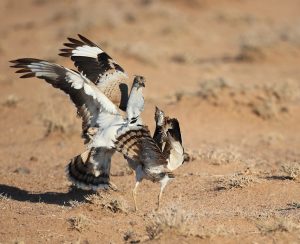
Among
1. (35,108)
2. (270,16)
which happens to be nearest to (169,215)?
(35,108)

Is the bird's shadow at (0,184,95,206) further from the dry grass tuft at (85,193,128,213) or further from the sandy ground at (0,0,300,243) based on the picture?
the dry grass tuft at (85,193,128,213)

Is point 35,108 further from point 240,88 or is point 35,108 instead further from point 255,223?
point 255,223

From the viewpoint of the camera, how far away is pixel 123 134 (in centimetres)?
743

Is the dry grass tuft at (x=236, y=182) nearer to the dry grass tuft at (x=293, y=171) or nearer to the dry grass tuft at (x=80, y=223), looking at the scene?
the dry grass tuft at (x=293, y=171)

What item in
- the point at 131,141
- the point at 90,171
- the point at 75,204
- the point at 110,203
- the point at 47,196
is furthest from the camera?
the point at 47,196

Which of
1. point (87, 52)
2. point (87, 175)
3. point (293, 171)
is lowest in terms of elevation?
point (87, 175)

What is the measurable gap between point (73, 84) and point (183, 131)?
17.5 ft

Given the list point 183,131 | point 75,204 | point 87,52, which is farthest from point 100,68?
point 183,131

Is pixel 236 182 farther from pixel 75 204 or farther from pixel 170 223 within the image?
pixel 170 223

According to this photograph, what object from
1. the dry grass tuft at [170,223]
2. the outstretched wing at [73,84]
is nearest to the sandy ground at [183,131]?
the dry grass tuft at [170,223]

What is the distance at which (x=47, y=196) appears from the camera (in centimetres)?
863

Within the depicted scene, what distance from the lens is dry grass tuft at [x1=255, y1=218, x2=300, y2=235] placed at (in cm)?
623

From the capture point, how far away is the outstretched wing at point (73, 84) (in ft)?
24.8

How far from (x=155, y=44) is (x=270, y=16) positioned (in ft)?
26.0
